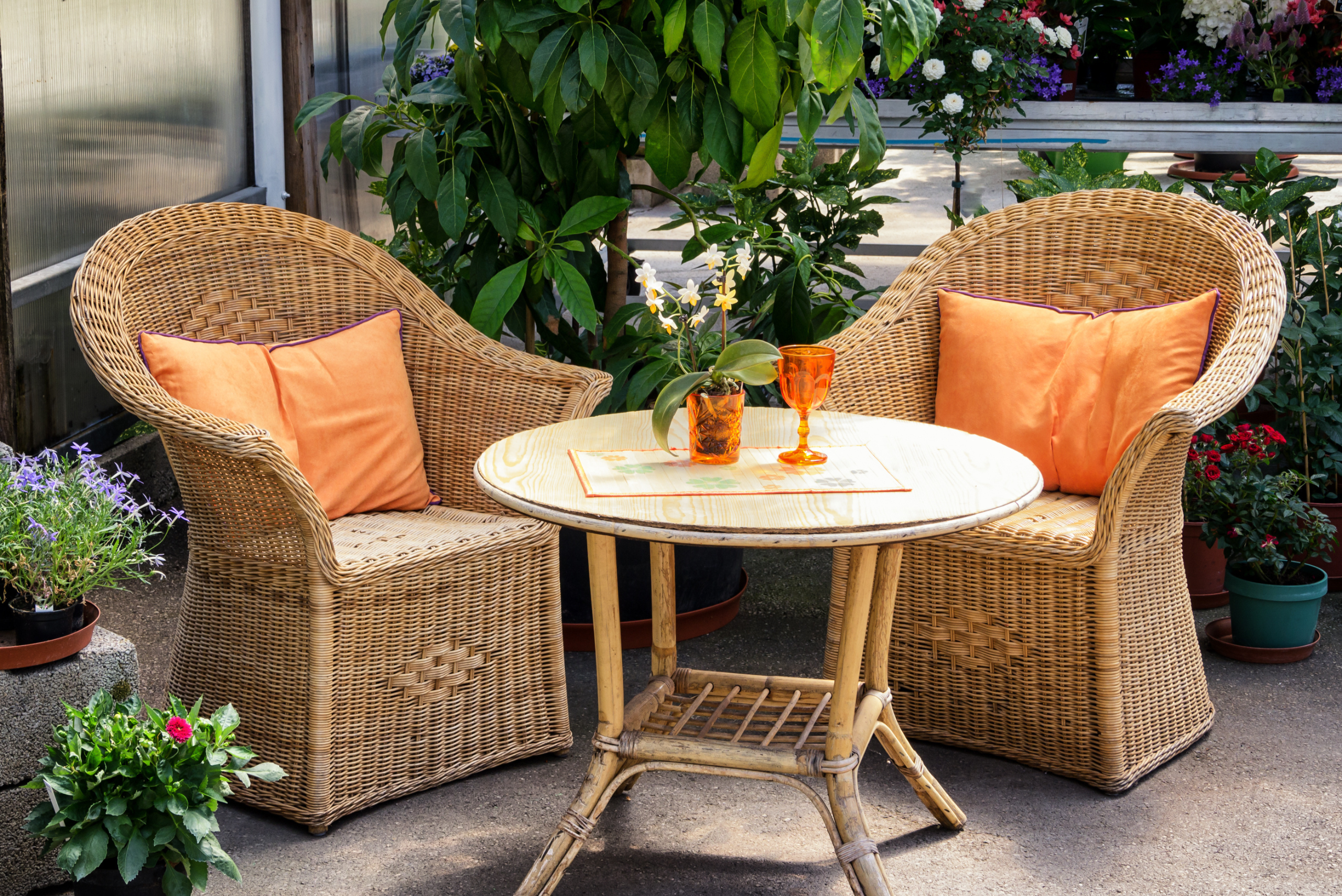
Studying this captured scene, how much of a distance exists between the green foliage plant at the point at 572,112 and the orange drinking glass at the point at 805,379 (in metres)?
0.65

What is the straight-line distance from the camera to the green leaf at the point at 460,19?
252cm

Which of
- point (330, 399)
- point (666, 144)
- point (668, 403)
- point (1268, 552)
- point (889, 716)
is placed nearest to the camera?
point (668, 403)

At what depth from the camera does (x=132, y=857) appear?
5.82 ft

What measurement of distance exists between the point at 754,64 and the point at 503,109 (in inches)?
21.7

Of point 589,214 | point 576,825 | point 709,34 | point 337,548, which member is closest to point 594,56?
point 709,34

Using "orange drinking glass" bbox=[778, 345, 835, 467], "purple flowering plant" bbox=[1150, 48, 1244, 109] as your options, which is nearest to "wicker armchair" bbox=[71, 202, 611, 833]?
"orange drinking glass" bbox=[778, 345, 835, 467]

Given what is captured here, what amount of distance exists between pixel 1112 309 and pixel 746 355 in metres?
1.14

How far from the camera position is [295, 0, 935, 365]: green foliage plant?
2557mm

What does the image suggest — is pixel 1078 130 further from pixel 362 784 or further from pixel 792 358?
pixel 362 784

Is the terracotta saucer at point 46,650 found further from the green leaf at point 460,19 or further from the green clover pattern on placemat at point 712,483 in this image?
the green leaf at point 460,19

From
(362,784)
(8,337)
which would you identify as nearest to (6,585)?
(362,784)

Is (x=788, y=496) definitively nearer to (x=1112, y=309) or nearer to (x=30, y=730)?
(x=30, y=730)

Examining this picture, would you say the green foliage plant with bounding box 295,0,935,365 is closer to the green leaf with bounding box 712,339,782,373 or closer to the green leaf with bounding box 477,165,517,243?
the green leaf with bounding box 477,165,517,243

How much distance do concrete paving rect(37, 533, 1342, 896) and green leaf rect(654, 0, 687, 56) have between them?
127cm
